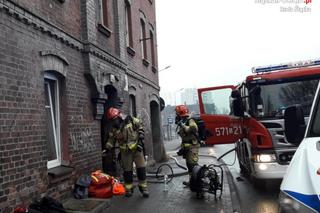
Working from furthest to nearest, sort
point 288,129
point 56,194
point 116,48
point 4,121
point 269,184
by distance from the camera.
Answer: point 116,48 → point 269,184 → point 56,194 → point 4,121 → point 288,129

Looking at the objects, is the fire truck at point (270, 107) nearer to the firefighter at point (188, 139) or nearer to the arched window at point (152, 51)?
the firefighter at point (188, 139)

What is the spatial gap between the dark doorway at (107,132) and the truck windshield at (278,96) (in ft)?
12.6

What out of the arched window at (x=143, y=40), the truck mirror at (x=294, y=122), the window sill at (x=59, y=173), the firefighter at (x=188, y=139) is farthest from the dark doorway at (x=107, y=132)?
the truck mirror at (x=294, y=122)

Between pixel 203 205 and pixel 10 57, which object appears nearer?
pixel 10 57

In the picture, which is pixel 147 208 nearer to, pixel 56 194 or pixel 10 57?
pixel 56 194

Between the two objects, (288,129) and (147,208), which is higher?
(288,129)

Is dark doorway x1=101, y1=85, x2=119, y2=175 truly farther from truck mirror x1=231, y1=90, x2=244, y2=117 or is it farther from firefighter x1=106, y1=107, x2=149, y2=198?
truck mirror x1=231, y1=90, x2=244, y2=117

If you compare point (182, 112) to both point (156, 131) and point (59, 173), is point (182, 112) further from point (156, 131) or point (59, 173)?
point (156, 131)

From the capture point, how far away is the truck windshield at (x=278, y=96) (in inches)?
396

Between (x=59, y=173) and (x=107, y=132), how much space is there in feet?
12.6

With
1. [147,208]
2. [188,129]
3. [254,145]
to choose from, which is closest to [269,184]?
[254,145]

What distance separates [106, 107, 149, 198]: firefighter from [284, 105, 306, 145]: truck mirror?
562 centimetres

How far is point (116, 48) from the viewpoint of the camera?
1321 cm

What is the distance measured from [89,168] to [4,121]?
3.73 metres
